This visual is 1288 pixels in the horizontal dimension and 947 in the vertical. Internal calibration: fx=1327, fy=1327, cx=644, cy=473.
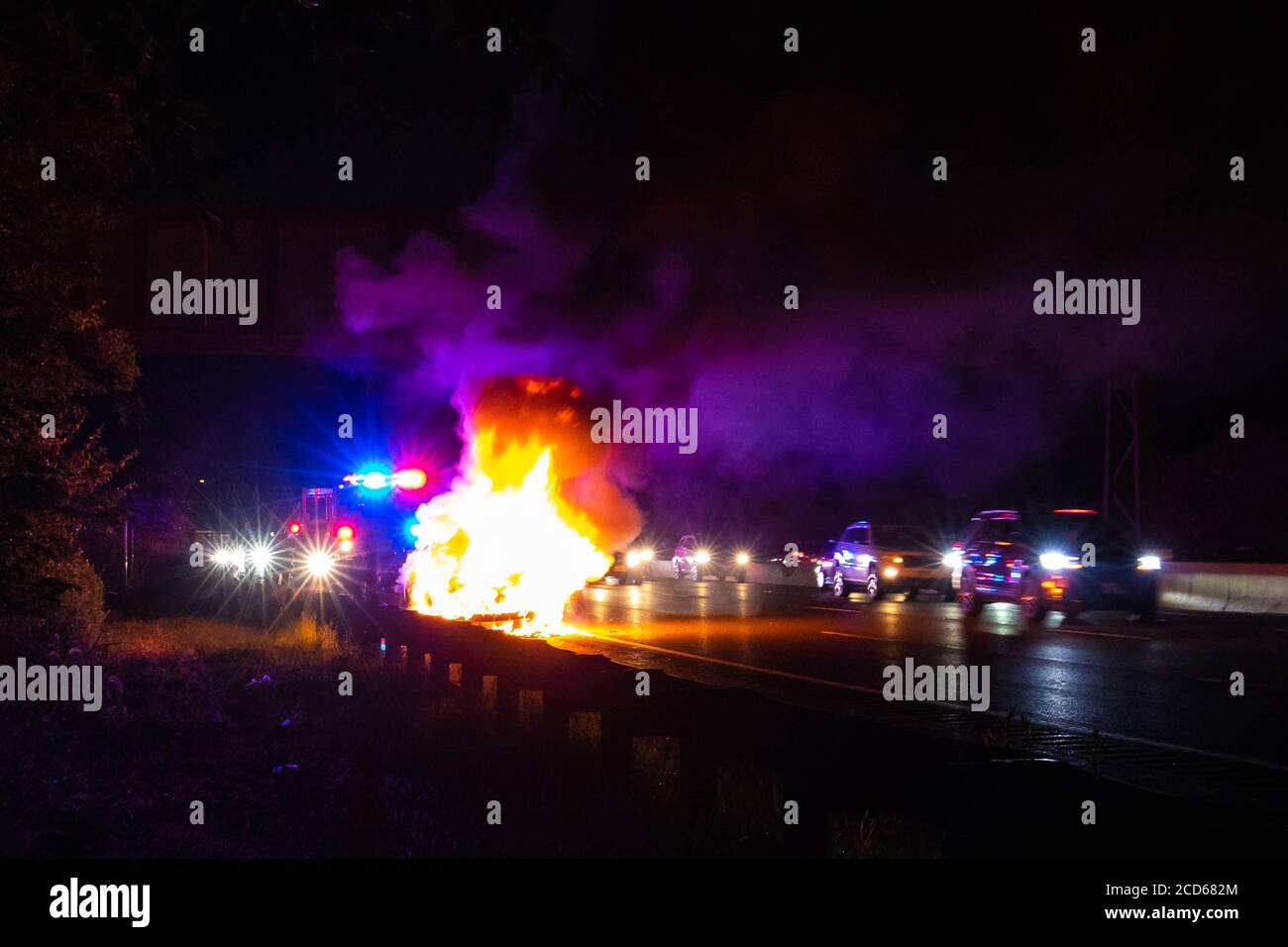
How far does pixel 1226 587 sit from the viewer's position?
24.4 meters

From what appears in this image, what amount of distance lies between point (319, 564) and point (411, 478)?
12.9m

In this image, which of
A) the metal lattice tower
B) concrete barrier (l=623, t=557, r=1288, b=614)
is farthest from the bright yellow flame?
concrete barrier (l=623, t=557, r=1288, b=614)

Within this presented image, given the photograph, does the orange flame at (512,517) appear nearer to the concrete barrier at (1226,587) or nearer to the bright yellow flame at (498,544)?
the bright yellow flame at (498,544)

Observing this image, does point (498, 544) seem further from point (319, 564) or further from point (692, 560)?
point (692, 560)

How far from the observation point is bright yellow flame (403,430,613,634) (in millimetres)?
20219

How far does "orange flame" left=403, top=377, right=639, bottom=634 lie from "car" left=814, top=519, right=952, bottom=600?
7307mm

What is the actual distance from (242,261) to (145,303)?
69.8 inches

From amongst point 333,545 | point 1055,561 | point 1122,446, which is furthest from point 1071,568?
point 333,545

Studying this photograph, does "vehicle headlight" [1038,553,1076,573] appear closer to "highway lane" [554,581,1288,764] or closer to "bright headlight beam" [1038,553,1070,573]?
"bright headlight beam" [1038,553,1070,573]
